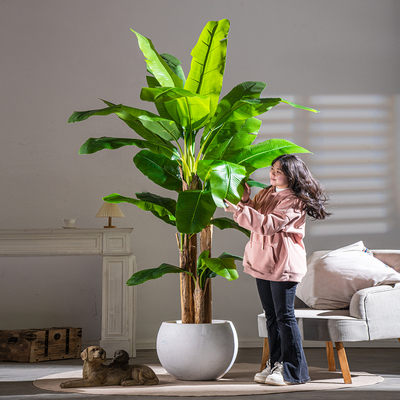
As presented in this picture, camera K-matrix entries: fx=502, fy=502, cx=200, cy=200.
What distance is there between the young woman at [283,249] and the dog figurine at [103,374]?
52cm

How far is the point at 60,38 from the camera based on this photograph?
399cm

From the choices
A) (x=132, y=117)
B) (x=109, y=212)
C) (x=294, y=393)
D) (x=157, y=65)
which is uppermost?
(x=157, y=65)

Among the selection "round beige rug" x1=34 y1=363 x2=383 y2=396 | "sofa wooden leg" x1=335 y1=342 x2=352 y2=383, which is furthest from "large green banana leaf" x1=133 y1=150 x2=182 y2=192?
"sofa wooden leg" x1=335 y1=342 x2=352 y2=383

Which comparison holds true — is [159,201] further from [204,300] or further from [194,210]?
[204,300]

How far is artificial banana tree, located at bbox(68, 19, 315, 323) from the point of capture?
2.29m

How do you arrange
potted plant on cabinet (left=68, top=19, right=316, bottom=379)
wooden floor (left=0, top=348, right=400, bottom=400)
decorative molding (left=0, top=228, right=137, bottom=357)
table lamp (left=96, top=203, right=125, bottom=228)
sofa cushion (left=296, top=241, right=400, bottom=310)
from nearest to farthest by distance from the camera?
1. wooden floor (left=0, top=348, right=400, bottom=400)
2. potted plant on cabinet (left=68, top=19, right=316, bottom=379)
3. sofa cushion (left=296, top=241, right=400, bottom=310)
4. decorative molding (left=0, top=228, right=137, bottom=357)
5. table lamp (left=96, top=203, right=125, bottom=228)

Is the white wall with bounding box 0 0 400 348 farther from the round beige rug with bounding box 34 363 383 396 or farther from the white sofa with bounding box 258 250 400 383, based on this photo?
the white sofa with bounding box 258 250 400 383

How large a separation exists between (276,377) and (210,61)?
1484mm

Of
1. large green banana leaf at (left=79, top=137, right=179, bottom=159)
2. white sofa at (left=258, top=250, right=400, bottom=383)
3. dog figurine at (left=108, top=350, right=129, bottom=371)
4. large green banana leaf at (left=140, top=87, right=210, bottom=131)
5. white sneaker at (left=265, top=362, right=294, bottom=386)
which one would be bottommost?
white sneaker at (left=265, top=362, right=294, bottom=386)

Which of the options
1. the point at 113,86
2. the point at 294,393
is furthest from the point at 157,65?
the point at 113,86

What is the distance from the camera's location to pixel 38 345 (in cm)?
315

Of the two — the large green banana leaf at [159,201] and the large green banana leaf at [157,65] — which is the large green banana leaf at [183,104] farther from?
the large green banana leaf at [159,201]

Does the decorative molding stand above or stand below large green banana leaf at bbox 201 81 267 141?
below

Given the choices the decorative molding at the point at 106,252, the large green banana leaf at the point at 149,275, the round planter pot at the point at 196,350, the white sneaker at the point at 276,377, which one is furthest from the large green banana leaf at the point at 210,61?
the decorative molding at the point at 106,252
